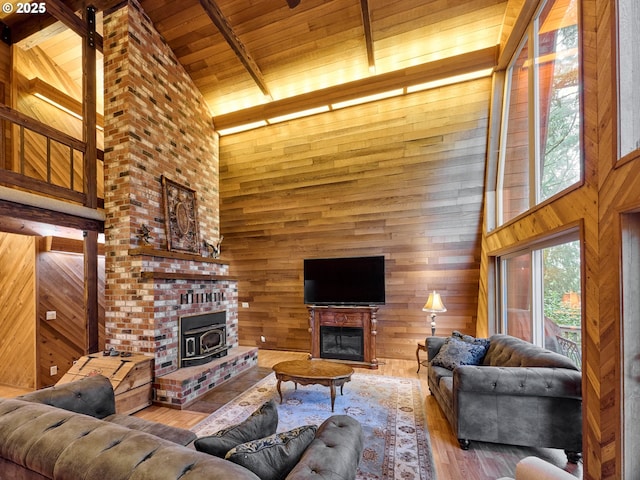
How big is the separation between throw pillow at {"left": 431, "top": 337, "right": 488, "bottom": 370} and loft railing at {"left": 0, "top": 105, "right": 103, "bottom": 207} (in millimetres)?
4833

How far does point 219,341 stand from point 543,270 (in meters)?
4.41

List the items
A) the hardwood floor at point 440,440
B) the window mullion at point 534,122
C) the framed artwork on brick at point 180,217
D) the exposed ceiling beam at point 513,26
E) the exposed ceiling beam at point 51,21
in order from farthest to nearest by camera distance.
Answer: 1. the framed artwork on brick at point 180,217
2. the exposed ceiling beam at point 51,21
3. the exposed ceiling beam at point 513,26
4. the window mullion at point 534,122
5. the hardwood floor at point 440,440

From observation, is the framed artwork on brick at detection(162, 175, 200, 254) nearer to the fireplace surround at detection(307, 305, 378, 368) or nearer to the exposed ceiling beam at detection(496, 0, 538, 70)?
the fireplace surround at detection(307, 305, 378, 368)

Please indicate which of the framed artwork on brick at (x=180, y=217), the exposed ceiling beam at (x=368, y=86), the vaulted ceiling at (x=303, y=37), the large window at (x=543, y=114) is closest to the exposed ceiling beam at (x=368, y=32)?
the vaulted ceiling at (x=303, y=37)

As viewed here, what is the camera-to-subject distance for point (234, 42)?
4.48 meters

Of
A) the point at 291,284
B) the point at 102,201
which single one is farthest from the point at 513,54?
the point at 102,201

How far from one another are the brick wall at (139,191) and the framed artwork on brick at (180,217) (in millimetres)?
87

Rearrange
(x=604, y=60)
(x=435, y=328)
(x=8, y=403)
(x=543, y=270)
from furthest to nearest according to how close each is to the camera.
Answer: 1. (x=435, y=328)
2. (x=543, y=270)
3. (x=604, y=60)
4. (x=8, y=403)

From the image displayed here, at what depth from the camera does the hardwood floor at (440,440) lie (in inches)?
92.4

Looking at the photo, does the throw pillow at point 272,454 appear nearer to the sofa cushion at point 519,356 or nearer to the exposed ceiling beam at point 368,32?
the sofa cushion at point 519,356

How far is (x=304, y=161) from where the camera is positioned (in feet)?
18.4

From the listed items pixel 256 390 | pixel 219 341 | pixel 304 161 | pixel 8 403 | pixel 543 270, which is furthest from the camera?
pixel 304 161

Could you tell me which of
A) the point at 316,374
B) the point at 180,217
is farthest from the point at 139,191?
the point at 316,374

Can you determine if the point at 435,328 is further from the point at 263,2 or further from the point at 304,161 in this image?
the point at 263,2
